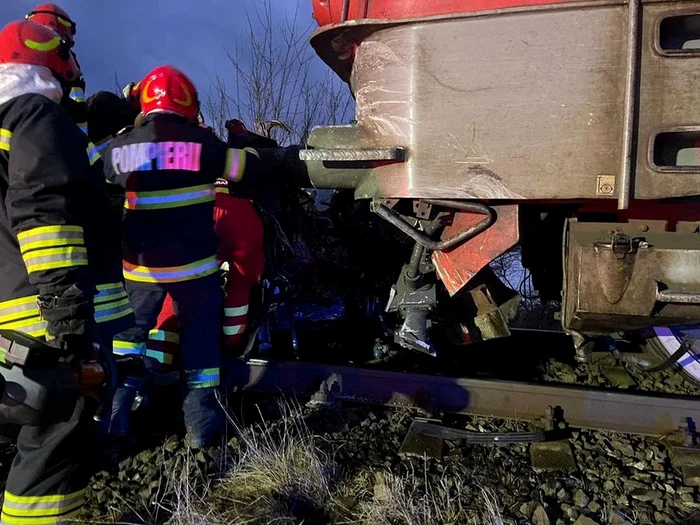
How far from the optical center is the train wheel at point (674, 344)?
377cm

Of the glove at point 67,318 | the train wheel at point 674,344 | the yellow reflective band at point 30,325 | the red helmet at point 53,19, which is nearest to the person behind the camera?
the glove at point 67,318

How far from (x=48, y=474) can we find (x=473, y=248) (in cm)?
210

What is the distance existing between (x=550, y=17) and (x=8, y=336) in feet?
8.06

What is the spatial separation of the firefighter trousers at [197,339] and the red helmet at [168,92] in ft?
3.10

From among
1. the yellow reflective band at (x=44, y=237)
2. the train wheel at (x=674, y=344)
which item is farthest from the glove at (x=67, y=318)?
the train wheel at (x=674, y=344)

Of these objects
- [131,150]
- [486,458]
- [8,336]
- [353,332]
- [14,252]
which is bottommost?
[486,458]

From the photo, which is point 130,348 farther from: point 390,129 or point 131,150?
point 390,129

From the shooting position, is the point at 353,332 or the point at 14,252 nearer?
the point at 14,252

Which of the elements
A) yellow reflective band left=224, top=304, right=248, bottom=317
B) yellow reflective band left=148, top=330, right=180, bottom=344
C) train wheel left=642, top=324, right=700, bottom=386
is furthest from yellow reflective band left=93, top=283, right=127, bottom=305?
train wheel left=642, top=324, right=700, bottom=386

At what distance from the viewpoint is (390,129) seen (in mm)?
2705

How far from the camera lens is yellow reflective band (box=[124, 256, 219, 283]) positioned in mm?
3205

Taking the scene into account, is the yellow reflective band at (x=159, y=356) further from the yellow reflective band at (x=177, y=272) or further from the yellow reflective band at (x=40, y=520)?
the yellow reflective band at (x=40, y=520)

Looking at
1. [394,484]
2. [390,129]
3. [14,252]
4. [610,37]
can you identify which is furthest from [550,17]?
[14,252]

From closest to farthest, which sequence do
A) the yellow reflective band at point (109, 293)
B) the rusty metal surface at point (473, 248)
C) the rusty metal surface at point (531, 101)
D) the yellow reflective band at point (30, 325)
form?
the rusty metal surface at point (531, 101) → the yellow reflective band at point (30, 325) → the rusty metal surface at point (473, 248) → the yellow reflective band at point (109, 293)
